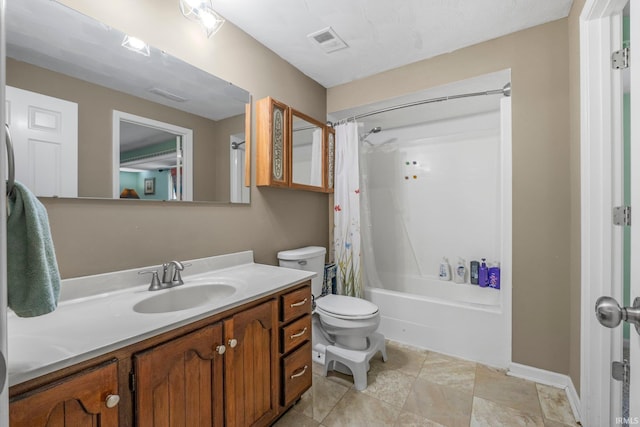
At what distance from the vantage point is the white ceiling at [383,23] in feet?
5.29

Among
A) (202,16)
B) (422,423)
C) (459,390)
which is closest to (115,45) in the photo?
(202,16)

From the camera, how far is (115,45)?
4.12ft

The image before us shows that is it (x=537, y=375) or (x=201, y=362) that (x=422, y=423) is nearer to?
(x=537, y=375)

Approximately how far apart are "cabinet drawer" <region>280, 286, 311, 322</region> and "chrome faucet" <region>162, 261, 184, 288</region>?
0.52 meters

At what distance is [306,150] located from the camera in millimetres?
2309

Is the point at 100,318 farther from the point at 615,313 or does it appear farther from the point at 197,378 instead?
the point at 615,313

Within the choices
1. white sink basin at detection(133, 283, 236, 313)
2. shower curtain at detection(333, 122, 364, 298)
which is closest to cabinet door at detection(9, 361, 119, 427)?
white sink basin at detection(133, 283, 236, 313)

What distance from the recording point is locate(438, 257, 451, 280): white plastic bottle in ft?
9.32

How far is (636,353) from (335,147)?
7.28ft

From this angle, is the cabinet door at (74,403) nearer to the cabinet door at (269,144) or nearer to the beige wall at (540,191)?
the cabinet door at (269,144)

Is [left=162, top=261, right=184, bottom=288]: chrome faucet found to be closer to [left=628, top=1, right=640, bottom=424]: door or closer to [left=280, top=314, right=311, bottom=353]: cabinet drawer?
[left=280, top=314, right=311, bottom=353]: cabinet drawer

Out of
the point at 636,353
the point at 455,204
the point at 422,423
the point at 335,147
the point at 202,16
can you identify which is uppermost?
the point at 202,16

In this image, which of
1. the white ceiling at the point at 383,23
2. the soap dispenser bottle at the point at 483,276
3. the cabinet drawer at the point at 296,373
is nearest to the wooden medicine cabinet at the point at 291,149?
the white ceiling at the point at 383,23

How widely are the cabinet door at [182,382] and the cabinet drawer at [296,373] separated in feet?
1.23
